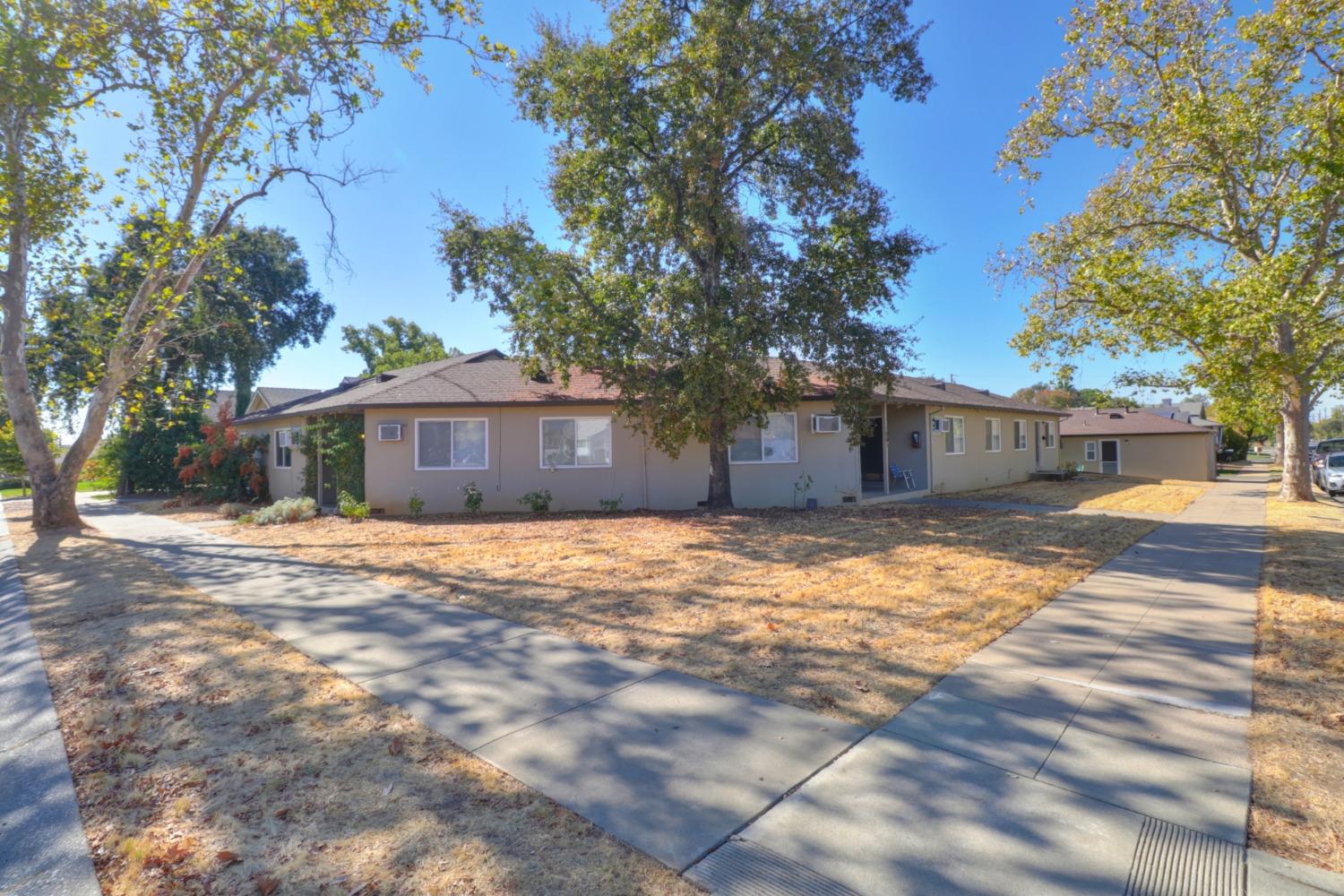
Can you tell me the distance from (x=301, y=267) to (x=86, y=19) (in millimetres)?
28043

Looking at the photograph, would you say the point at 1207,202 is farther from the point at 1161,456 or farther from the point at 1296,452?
the point at 1161,456

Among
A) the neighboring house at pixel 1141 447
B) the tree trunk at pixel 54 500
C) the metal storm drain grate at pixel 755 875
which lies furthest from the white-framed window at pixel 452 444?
the neighboring house at pixel 1141 447

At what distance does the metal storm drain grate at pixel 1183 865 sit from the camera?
2.29 metres

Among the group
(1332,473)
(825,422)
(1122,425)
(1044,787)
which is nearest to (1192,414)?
(1122,425)

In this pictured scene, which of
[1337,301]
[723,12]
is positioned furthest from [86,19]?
[1337,301]

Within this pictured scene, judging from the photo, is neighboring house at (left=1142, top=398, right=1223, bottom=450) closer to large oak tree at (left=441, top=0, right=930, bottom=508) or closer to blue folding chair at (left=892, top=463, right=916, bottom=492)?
blue folding chair at (left=892, top=463, right=916, bottom=492)

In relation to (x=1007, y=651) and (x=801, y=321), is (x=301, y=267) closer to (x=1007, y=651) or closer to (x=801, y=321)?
(x=801, y=321)

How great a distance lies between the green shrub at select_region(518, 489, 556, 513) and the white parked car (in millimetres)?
23014

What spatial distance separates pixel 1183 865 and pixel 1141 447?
32.9 m

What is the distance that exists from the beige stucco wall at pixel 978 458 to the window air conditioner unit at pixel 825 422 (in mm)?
4313

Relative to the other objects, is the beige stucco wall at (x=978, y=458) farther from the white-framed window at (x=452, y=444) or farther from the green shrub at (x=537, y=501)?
the white-framed window at (x=452, y=444)

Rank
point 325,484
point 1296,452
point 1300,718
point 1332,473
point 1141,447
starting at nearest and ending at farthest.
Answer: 1. point 1300,718
2. point 1296,452
3. point 325,484
4. point 1332,473
5. point 1141,447

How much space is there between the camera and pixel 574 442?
14328 millimetres

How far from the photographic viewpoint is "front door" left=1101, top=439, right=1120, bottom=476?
29516 mm
